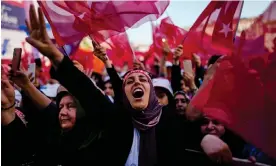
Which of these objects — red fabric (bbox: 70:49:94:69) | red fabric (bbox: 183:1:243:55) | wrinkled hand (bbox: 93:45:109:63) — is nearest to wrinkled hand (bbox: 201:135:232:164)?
red fabric (bbox: 183:1:243:55)

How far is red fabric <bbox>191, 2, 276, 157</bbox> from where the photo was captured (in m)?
1.96

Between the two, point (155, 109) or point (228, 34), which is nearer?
point (155, 109)

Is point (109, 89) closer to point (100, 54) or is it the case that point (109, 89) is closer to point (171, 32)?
point (171, 32)

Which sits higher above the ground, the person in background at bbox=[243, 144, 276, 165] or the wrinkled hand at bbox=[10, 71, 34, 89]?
the wrinkled hand at bbox=[10, 71, 34, 89]

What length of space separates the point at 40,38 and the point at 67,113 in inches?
37.3

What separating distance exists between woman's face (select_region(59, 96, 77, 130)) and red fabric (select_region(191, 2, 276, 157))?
3.27 feet

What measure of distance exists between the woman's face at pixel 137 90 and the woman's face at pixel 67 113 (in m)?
0.44

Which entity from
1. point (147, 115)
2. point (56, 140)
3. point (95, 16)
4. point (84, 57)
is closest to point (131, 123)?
point (147, 115)

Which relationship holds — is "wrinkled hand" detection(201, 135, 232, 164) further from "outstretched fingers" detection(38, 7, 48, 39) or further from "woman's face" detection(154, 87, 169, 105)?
"woman's face" detection(154, 87, 169, 105)

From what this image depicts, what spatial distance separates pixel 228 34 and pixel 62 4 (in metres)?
1.51

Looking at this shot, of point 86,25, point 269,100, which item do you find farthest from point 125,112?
point 86,25

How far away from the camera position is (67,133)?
2602 mm

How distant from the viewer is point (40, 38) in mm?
1816

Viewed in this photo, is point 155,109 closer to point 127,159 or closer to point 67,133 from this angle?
point 127,159
